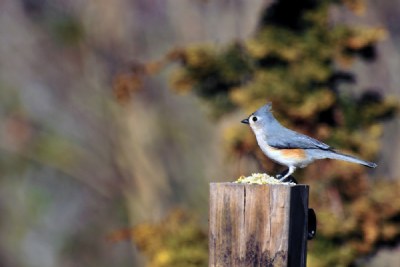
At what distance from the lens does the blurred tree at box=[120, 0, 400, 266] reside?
6.96 metres

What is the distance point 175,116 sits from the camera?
8.92 meters

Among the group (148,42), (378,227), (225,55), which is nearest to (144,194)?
(148,42)

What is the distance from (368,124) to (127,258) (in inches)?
172

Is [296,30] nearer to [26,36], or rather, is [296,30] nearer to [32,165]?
[26,36]

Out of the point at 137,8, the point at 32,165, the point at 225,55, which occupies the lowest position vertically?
the point at 225,55

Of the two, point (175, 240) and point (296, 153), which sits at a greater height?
point (175, 240)

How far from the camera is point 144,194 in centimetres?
891

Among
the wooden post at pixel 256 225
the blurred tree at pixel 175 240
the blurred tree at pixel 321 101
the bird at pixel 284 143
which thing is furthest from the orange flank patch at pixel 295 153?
the blurred tree at pixel 175 240

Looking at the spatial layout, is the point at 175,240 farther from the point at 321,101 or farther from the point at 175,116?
the point at 175,116

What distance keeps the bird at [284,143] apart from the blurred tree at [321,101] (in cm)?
222

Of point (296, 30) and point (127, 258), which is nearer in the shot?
point (296, 30)

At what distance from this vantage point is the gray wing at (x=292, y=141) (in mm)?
4586

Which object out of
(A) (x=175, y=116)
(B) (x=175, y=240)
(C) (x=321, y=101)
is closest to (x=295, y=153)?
(C) (x=321, y=101)

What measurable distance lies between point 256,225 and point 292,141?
1557mm
